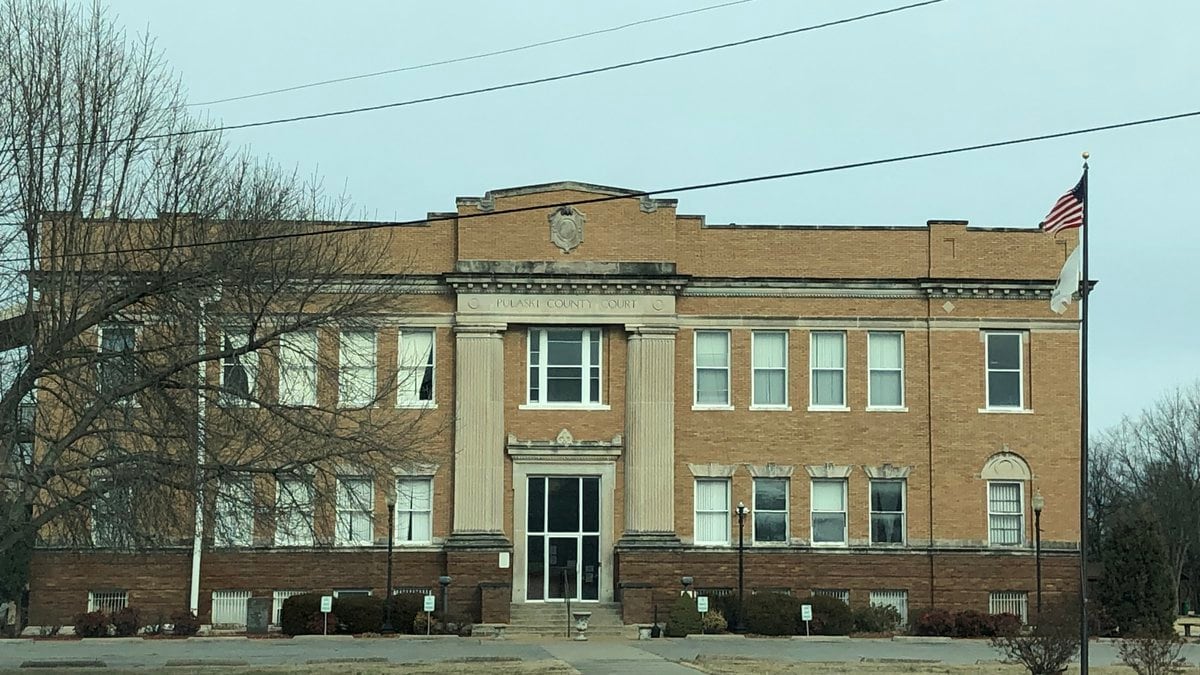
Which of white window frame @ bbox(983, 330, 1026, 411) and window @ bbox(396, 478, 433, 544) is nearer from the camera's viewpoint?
window @ bbox(396, 478, 433, 544)

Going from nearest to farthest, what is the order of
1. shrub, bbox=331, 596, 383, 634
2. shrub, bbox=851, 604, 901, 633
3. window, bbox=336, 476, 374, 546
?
window, bbox=336, 476, 374, 546 < shrub, bbox=331, 596, 383, 634 < shrub, bbox=851, 604, 901, 633

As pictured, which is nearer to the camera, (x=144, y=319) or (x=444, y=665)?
(x=144, y=319)

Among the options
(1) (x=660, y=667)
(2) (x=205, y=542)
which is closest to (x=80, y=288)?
(2) (x=205, y=542)

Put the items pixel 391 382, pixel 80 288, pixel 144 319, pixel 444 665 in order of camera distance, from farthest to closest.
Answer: pixel 391 382 < pixel 444 665 < pixel 144 319 < pixel 80 288

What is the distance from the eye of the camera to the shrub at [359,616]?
39031 mm

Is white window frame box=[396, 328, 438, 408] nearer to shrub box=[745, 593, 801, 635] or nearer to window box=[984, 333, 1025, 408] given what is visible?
shrub box=[745, 593, 801, 635]

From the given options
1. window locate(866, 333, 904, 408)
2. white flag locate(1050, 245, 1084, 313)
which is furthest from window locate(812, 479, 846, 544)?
white flag locate(1050, 245, 1084, 313)

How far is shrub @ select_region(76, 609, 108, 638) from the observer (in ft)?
127

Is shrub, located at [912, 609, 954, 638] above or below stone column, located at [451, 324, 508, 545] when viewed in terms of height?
below

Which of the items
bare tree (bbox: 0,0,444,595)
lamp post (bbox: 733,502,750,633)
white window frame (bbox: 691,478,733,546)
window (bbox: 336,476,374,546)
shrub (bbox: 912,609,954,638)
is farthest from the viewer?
white window frame (bbox: 691,478,733,546)

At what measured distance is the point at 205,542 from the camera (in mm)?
29438

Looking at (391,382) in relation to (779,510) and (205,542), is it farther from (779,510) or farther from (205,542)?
(779,510)

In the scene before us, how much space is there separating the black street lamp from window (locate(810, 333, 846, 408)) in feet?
18.6

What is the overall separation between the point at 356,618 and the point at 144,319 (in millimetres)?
15073
